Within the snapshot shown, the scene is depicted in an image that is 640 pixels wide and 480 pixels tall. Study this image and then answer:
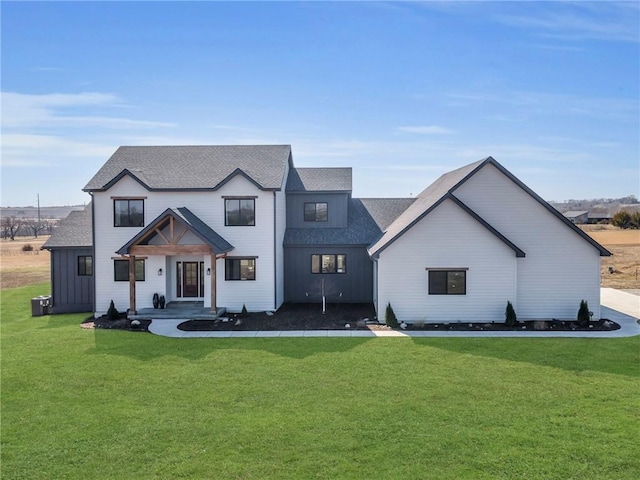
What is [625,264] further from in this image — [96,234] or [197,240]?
[96,234]

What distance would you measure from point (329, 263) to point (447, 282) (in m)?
7.29

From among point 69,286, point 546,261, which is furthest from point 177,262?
point 546,261

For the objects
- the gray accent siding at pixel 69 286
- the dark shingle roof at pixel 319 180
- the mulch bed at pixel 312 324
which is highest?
the dark shingle roof at pixel 319 180

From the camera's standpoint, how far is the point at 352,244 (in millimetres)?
25266

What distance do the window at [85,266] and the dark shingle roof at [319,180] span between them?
1119 cm

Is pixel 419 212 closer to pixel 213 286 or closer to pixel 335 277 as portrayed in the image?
pixel 335 277

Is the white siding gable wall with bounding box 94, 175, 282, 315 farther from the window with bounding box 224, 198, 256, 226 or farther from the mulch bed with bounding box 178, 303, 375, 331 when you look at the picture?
the mulch bed with bounding box 178, 303, 375, 331

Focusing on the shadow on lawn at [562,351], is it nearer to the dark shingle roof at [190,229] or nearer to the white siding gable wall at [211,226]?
the white siding gable wall at [211,226]

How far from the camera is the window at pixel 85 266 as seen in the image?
80.7 feet

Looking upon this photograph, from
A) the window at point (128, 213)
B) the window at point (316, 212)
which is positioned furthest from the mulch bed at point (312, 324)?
the window at point (316, 212)

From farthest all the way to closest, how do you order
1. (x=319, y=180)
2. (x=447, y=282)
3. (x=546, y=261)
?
(x=319, y=180) → (x=546, y=261) → (x=447, y=282)

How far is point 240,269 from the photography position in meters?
23.3

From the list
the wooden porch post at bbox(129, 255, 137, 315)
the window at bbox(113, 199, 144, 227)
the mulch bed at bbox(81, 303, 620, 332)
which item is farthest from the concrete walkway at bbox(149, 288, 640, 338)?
the window at bbox(113, 199, 144, 227)

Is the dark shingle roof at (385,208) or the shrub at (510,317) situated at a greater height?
the dark shingle roof at (385,208)
